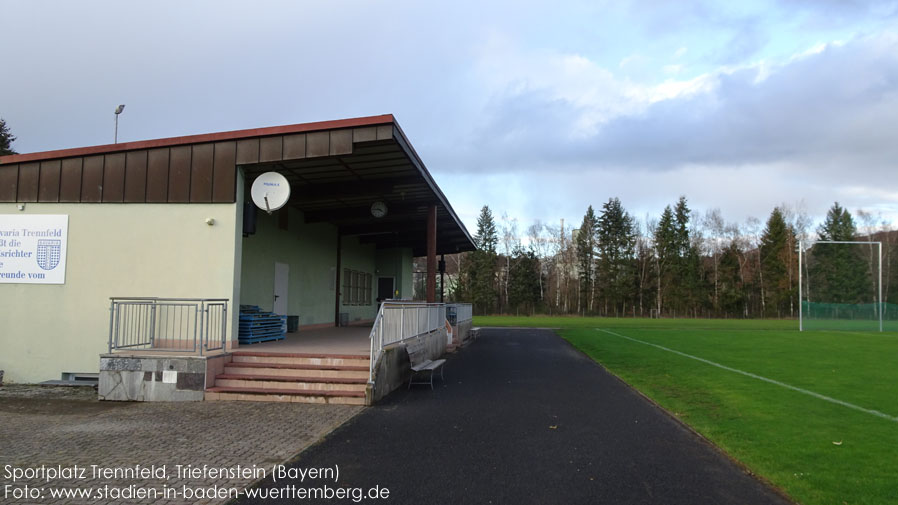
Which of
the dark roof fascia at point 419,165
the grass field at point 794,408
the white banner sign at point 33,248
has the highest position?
the dark roof fascia at point 419,165

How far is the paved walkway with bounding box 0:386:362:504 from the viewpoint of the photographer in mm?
4711

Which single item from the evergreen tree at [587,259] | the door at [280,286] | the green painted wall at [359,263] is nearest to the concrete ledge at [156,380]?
the door at [280,286]

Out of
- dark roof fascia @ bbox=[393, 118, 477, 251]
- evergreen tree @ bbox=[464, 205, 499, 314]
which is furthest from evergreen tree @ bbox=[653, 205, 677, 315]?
dark roof fascia @ bbox=[393, 118, 477, 251]

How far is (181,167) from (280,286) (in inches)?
215

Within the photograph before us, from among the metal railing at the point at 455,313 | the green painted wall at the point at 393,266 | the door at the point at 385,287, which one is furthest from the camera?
the door at the point at 385,287

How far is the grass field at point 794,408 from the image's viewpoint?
5.12m

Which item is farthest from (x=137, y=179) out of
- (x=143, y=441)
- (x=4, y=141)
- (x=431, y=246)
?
(x=4, y=141)

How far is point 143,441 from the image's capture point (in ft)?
20.7

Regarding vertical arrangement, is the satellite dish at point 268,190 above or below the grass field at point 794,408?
above

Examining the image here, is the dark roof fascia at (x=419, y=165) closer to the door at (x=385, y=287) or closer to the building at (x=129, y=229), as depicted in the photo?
the building at (x=129, y=229)

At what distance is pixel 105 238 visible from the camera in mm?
10688

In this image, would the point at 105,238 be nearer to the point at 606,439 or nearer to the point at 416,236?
the point at 606,439

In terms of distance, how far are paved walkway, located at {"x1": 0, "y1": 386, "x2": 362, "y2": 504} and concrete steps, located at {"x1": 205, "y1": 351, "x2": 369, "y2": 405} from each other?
9.8 inches

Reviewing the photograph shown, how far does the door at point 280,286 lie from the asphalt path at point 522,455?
677 centimetres
